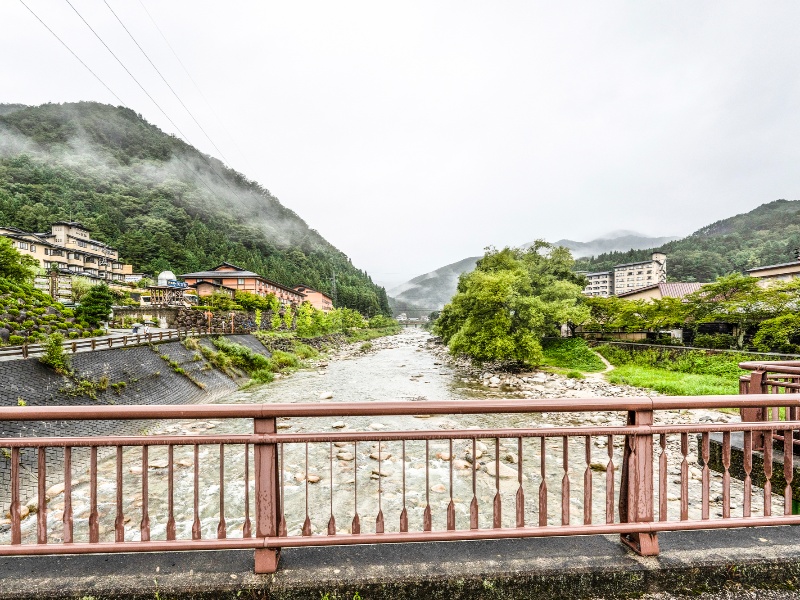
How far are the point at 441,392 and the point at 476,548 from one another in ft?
53.1

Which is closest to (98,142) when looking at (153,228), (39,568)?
(153,228)

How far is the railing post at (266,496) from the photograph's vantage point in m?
2.26

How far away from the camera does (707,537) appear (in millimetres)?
2650

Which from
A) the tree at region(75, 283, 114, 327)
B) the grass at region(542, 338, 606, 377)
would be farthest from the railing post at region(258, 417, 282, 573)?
the tree at region(75, 283, 114, 327)

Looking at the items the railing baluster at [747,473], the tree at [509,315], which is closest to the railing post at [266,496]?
the railing baluster at [747,473]

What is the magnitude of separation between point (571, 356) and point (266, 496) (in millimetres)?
28832

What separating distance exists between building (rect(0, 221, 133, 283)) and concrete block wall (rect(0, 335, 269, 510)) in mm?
33392

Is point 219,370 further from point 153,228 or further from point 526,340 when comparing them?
point 153,228

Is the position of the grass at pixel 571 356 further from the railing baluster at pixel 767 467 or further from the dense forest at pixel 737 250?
the dense forest at pixel 737 250

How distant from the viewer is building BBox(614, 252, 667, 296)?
85312mm

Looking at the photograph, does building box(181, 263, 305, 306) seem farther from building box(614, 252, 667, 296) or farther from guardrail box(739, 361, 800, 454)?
building box(614, 252, 667, 296)

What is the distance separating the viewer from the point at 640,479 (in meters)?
2.45

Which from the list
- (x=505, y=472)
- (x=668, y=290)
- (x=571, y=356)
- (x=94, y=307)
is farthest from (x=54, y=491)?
(x=668, y=290)

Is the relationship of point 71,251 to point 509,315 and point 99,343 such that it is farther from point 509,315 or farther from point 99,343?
point 509,315
